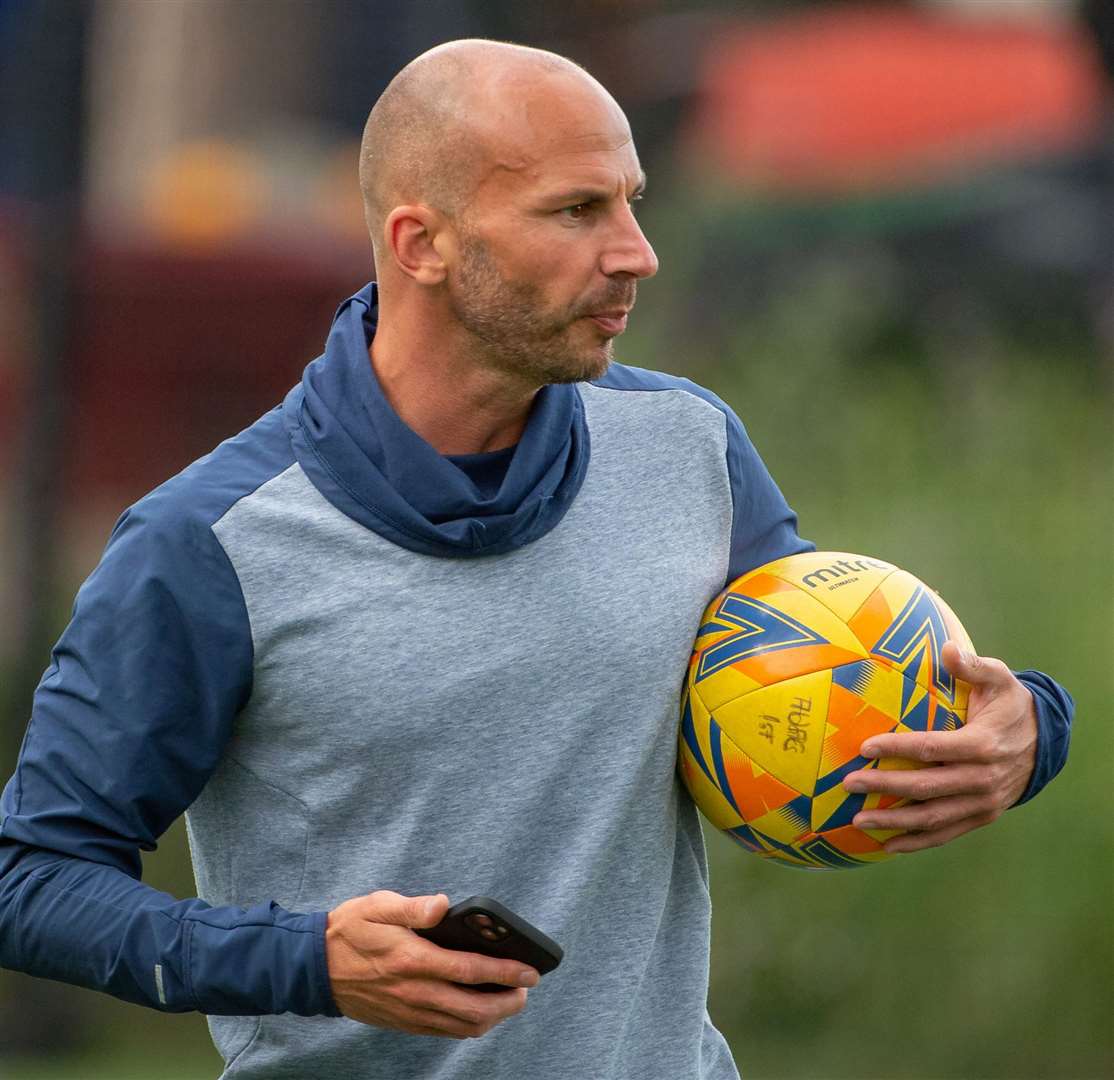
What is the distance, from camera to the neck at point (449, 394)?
326 centimetres

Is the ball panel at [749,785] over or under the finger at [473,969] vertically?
over

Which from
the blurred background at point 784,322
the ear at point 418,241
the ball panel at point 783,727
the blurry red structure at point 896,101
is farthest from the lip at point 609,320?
the blurry red structure at point 896,101

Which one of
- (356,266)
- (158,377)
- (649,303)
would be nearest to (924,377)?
(649,303)

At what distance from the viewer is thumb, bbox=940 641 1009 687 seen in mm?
3168

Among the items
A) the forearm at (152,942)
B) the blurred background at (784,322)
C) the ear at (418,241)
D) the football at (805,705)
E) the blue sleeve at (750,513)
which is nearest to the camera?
the forearm at (152,942)

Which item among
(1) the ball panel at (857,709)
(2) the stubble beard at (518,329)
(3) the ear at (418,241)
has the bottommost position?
(1) the ball panel at (857,709)

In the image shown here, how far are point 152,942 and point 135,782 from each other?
0.79ft

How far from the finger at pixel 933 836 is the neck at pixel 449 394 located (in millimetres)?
905

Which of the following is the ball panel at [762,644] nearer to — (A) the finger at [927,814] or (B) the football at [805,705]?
(B) the football at [805,705]

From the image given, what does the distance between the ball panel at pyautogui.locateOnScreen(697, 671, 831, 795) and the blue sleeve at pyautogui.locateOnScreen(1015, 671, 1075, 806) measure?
1.16ft

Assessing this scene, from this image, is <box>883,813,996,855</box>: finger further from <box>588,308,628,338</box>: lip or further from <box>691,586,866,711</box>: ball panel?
<box>588,308,628,338</box>: lip

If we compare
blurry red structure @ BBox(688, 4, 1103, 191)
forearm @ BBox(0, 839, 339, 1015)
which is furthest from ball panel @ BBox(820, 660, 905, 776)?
blurry red structure @ BBox(688, 4, 1103, 191)

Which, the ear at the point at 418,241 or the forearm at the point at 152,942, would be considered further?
the ear at the point at 418,241

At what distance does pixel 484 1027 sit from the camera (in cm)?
277
